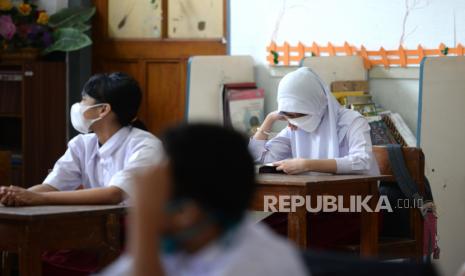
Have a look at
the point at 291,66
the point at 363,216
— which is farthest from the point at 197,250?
the point at 291,66

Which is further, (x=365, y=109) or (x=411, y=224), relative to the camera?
(x=365, y=109)

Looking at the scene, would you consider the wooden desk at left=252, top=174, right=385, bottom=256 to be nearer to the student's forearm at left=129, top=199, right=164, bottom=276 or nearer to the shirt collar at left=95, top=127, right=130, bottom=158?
the shirt collar at left=95, top=127, right=130, bottom=158

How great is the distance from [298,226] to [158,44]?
2.90m

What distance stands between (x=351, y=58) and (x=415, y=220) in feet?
4.38

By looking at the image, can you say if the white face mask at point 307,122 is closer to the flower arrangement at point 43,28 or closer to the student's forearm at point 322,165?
the student's forearm at point 322,165

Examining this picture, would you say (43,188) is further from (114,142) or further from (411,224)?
(411,224)

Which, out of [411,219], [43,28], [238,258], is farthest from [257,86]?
[238,258]

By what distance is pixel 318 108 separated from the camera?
407 cm

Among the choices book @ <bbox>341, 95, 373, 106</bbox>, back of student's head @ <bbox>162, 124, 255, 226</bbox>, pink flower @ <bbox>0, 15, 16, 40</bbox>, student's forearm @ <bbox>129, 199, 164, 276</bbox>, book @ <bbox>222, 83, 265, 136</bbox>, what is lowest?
book @ <bbox>222, 83, 265, 136</bbox>

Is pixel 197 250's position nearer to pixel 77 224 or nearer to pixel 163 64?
pixel 77 224

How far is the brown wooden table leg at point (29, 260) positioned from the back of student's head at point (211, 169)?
1.80 metres

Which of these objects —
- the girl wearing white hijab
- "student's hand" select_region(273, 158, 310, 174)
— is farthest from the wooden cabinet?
"student's hand" select_region(273, 158, 310, 174)

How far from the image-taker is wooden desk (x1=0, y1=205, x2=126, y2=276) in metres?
3.02

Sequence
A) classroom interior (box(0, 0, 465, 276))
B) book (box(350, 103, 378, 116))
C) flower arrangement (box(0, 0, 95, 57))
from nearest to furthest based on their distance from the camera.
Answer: classroom interior (box(0, 0, 465, 276))
book (box(350, 103, 378, 116))
flower arrangement (box(0, 0, 95, 57))
